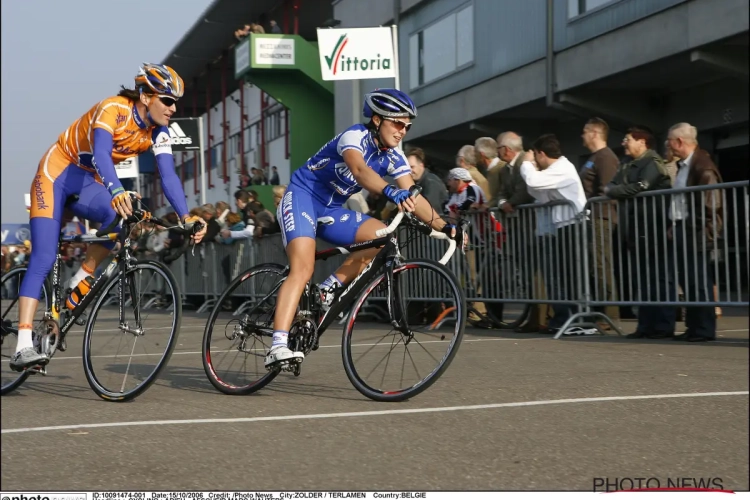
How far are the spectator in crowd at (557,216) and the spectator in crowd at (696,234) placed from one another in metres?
1.13

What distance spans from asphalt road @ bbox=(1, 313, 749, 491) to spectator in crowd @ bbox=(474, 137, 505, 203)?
4.36m

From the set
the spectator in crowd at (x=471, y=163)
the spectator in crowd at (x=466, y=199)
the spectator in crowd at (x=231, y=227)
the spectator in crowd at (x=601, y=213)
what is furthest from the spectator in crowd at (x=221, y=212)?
the spectator in crowd at (x=601, y=213)

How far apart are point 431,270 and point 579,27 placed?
14.8m

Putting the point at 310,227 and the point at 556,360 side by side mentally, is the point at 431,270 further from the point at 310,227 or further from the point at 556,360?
the point at 556,360

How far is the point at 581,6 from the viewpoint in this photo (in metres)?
20.2

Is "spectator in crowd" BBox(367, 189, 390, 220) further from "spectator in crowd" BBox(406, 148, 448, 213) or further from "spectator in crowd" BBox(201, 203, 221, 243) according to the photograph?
"spectator in crowd" BBox(201, 203, 221, 243)

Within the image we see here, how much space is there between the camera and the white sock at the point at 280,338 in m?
6.45

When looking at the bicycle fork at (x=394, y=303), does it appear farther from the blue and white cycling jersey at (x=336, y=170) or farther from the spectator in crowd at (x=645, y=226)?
the spectator in crowd at (x=645, y=226)

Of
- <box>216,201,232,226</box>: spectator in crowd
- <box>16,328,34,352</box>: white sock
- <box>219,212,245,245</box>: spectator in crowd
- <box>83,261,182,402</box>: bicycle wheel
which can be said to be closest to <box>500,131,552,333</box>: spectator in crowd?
<box>83,261,182,402</box>: bicycle wheel

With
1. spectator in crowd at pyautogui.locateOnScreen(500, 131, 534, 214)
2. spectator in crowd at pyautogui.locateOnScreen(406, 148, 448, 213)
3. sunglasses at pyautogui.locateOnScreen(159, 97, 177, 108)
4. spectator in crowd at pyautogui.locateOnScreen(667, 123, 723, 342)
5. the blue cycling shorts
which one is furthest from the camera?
spectator in crowd at pyautogui.locateOnScreen(406, 148, 448, 213)

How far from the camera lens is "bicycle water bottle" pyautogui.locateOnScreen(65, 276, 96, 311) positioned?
7.02m

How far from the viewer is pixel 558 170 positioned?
11.2 m

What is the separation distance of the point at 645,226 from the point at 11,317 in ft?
18.5

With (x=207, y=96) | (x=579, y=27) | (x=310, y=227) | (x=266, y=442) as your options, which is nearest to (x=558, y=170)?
(x=310, y=227)
